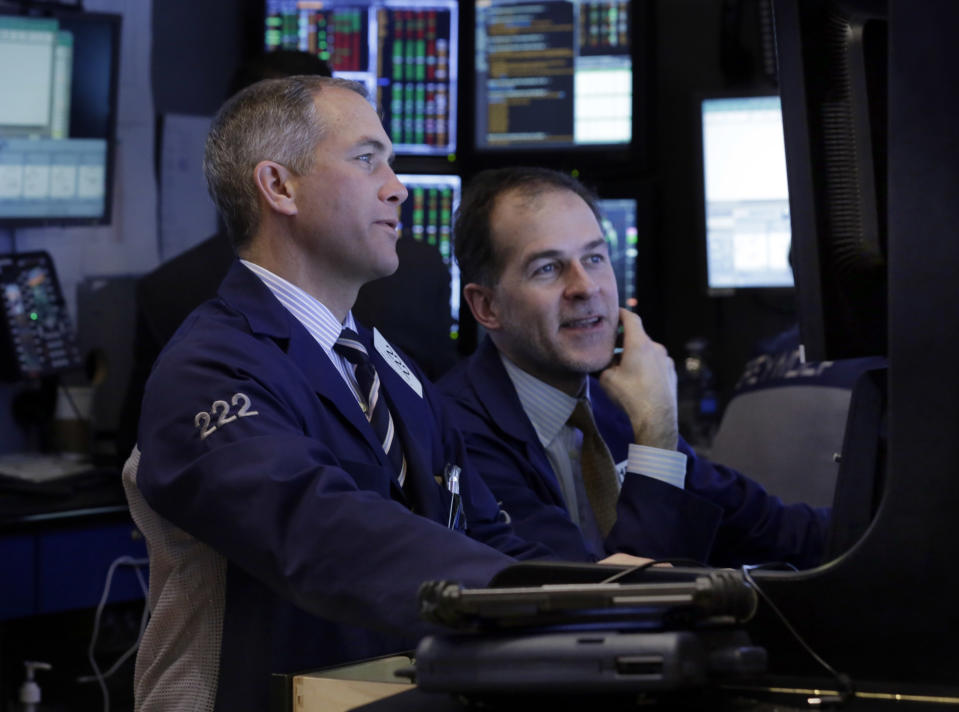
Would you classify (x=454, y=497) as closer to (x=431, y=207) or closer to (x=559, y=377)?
(x=559, y=377)

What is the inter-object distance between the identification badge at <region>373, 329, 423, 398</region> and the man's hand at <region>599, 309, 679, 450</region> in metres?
0.34

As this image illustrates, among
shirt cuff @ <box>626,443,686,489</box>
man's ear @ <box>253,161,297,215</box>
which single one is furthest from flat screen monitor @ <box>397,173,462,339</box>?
man's ear @ <box>253,161,297,215</box>

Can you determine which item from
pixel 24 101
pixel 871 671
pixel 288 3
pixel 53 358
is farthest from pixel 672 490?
pixel 288 3

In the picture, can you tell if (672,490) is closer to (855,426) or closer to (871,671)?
(855,426)

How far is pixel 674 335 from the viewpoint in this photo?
141 inches

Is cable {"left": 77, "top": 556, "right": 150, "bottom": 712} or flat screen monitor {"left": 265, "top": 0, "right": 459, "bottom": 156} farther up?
flat screen monitor {"left": 265, "top": 0, "right": 459, "bottom": 156}

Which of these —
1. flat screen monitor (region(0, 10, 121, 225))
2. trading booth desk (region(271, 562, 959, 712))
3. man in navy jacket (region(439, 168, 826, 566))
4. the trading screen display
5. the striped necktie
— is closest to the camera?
trading booth desk (region(271, 562, 959, 712))

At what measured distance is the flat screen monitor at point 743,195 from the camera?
331cm

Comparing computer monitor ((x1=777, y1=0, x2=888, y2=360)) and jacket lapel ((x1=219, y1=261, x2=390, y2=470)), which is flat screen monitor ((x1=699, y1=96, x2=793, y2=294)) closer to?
jacket lapel ((x1=219, y1=261, x2=390, y2=470))

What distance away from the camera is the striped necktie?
1.41m

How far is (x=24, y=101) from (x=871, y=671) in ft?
8.63

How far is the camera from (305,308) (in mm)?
1426

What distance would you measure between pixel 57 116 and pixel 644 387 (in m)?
1.84

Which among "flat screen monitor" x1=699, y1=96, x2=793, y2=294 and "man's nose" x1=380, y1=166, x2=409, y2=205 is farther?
"flat screen monitor" x1=699, y1=96, x2=793, y2=294
